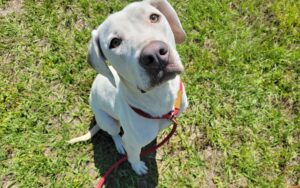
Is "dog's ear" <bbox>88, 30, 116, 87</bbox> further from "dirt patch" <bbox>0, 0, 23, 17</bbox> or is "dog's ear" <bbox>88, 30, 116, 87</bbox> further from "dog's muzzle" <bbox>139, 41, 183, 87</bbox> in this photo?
"dirt patch" <bbox>0, 0, 23, 17</bbox>

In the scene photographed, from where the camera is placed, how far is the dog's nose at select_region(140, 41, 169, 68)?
282 centimetres

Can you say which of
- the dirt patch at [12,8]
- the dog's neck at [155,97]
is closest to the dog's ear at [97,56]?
the dog's neck at [155,97]

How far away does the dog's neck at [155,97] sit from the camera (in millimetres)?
3432

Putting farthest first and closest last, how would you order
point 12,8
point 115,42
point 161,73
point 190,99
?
point 12,8, point 190,99, point 115,42, point 161,73

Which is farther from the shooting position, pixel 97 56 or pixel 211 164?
pixel 211 164

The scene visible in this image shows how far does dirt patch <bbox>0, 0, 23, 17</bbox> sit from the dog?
2407 mm

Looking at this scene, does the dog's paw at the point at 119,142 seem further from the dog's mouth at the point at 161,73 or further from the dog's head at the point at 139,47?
the dog's mouth at the point at 161,73

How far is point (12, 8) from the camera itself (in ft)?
19.3

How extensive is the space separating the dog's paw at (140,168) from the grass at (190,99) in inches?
4.6

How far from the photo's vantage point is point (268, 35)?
17.8 ft

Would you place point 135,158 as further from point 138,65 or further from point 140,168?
point 138,65

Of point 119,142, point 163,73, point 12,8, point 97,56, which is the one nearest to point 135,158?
point 119,142

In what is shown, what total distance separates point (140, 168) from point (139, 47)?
2043 millimetres

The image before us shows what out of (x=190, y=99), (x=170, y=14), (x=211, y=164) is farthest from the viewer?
(x=190, y=99)
